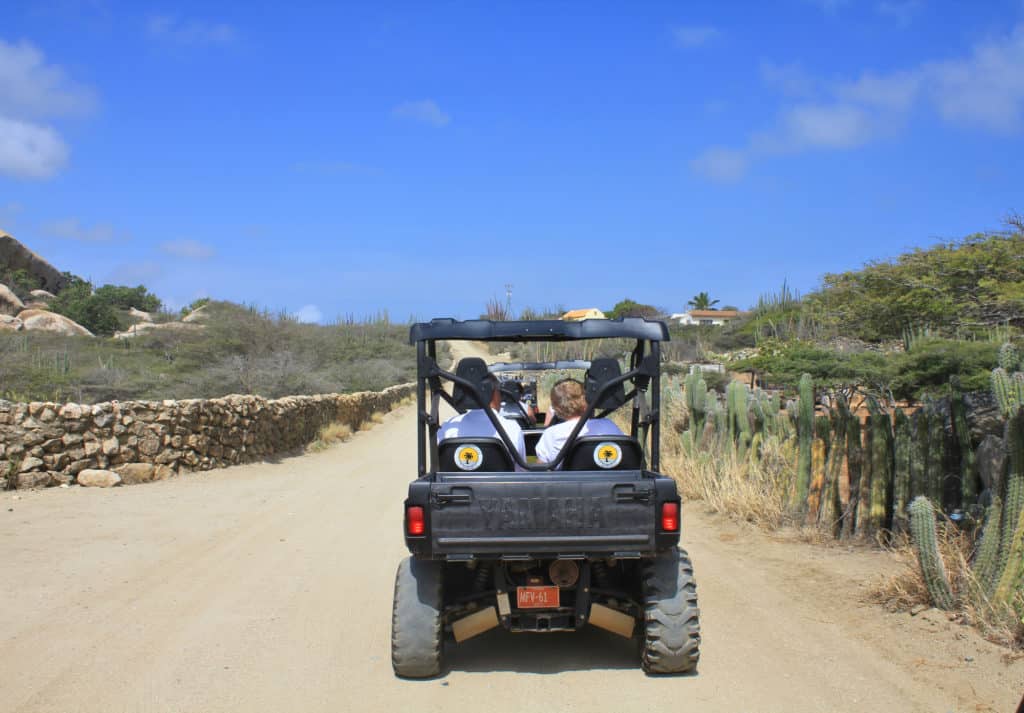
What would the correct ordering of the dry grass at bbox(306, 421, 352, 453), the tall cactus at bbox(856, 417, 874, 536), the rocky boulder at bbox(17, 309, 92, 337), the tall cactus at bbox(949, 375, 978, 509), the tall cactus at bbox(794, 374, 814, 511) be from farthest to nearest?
the rocky boulder at bbox(17, 309, 92, 337), the dry grass at bbox(306, 421, 352, 453), the tall cactus at bbox(794, 374, 814, 511), the tall cactus at bbox(856, 417, 874, 536), the tall cactus at bbox(949, 375, 978, 509)

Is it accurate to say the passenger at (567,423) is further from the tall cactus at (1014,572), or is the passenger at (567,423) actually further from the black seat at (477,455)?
the tall cactus at (1014,572)

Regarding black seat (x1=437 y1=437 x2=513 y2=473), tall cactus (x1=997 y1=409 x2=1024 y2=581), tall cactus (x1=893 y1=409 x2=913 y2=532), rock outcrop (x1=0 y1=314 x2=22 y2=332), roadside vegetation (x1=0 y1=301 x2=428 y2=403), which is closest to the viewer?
black seat (x1=437 y1=437 x2=513 y2=473)

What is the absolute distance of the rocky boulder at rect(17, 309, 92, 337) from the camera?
125 ft

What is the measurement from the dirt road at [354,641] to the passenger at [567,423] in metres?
1.36

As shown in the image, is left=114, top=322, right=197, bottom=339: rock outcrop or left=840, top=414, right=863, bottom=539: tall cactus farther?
left=114, top=322, right=197, bottom=339: rock outcrop

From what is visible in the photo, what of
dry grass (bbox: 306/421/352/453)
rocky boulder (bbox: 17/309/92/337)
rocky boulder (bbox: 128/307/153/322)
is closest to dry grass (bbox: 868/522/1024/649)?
dry grass (bbox: 306/421/352/453)

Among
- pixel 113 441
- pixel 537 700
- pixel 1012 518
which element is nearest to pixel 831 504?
pixel 1012 518

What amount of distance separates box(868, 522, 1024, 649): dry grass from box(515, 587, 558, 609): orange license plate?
9.33ft

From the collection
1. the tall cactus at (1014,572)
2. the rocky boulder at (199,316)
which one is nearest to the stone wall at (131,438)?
the tall cactus at (1014,572)

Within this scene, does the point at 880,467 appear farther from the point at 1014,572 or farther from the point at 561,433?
the point at 561,433

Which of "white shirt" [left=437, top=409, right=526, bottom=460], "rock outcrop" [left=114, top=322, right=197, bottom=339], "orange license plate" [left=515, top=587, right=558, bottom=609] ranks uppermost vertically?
"rock outcrop" [left=114, top=322, right=197, bottom=339]

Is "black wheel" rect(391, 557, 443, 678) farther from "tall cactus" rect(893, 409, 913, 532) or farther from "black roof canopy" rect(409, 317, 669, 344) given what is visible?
"tall cactus" rect(893, 409, 913, 532)

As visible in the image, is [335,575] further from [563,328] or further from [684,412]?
[684,412]

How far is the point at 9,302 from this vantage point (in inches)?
1676
